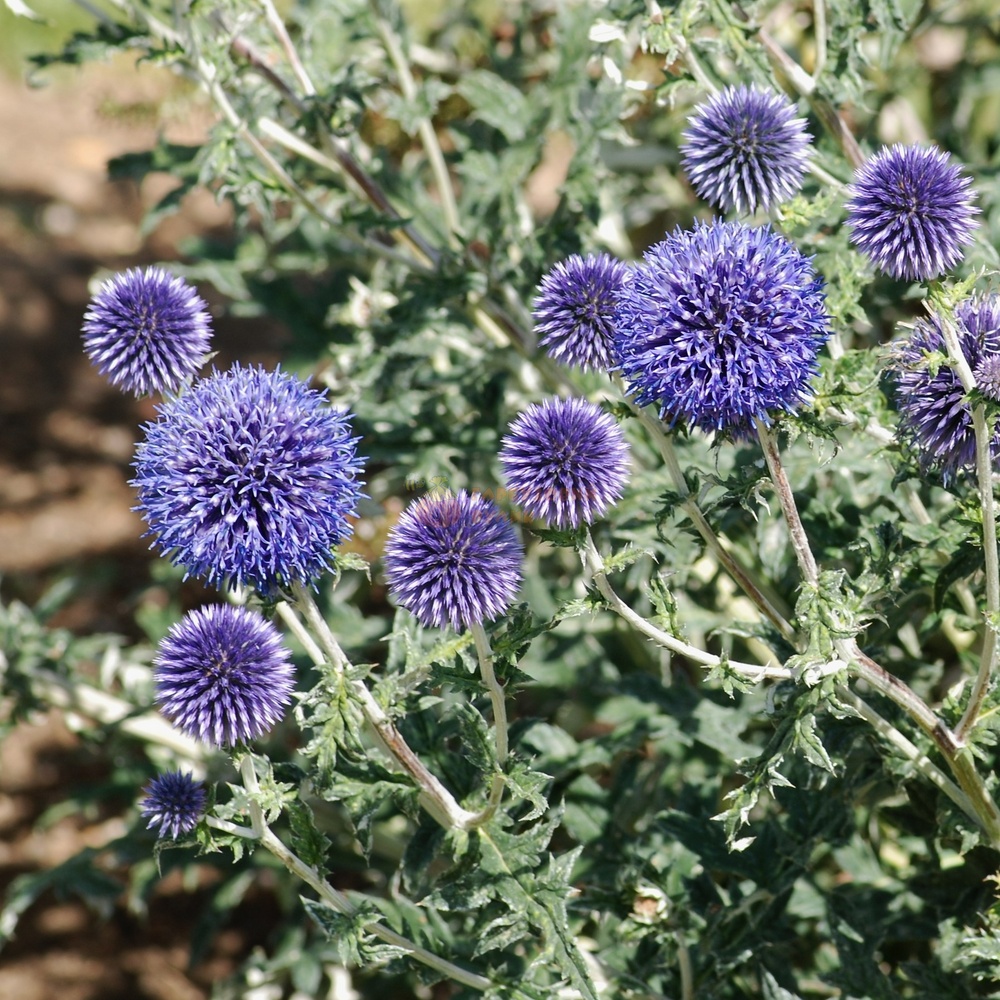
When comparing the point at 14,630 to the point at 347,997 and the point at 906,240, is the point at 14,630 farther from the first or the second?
the point at 906,240

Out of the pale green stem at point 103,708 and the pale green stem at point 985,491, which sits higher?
the pale green stem at point 103,708

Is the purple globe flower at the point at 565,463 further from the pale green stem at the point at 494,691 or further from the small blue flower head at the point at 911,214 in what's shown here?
the small blue flower head at the point at 911,214

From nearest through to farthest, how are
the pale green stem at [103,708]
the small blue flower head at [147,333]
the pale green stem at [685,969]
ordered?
the small blue flower head at [147,333]
the pale green stem at [685,969]
the pale green stem at [103,708]

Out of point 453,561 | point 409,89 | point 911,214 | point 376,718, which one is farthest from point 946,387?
point 409,89

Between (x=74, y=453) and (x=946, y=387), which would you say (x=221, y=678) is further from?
(x=74, y=453)

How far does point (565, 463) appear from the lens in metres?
2.15

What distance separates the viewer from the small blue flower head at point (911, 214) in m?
2.14

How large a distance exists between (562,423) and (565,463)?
9 centimetres

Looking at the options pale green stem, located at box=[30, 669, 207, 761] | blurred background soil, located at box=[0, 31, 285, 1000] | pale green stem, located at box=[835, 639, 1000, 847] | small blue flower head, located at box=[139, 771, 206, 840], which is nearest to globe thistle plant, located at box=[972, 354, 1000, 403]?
pale green stem, located at box=[835, 639, 1000, 847]

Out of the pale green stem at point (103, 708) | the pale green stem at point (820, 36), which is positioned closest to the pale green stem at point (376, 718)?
the pale green stem at point (103, 708)

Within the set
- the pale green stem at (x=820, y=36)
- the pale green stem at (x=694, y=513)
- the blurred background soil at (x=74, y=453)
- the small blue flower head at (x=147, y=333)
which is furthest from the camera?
the blurred background soil at (x=74, y=453)

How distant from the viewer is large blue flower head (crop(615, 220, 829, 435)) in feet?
6.57

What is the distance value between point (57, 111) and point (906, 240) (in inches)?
269

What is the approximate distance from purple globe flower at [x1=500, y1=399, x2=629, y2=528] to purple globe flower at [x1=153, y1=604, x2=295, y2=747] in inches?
23.5
